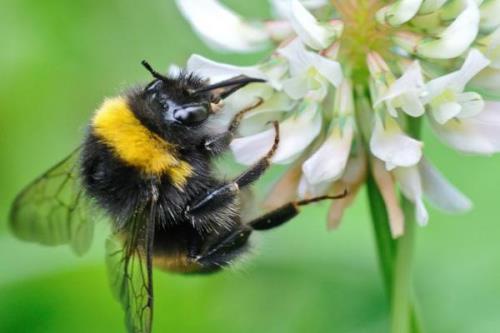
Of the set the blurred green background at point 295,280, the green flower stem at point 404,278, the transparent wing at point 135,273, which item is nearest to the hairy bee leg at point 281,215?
the green flower stem at point 404,278

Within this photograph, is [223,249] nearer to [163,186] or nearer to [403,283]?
[163,186]

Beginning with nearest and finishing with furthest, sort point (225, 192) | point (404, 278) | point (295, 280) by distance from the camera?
point (404, 278) → point (225, 192) → point (295, 280)

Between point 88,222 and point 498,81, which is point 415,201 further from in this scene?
point 88,222

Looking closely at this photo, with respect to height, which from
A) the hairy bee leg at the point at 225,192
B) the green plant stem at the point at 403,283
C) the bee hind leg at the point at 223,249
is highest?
the hairy bee leg at the point at 225,192

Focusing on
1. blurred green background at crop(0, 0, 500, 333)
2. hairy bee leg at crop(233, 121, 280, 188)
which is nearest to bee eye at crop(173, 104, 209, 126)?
hairy bee leg at crop(233, 121, 280, 188)

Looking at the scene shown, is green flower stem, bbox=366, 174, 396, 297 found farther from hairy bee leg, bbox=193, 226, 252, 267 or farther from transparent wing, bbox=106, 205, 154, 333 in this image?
transparent wing, bbox=106, 205, 154, 333

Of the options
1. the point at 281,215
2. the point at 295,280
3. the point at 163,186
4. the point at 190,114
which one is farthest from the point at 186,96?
the point at 295,280

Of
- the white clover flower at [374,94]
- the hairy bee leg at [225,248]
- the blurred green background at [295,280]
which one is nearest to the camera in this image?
the white clover flower at [374,94]

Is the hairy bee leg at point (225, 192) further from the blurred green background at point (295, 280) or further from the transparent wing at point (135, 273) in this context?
the blurred green background at point (295, 280)
